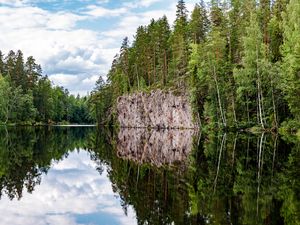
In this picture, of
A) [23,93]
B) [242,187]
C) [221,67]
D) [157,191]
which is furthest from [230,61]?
[23,93]

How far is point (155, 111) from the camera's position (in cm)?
8731

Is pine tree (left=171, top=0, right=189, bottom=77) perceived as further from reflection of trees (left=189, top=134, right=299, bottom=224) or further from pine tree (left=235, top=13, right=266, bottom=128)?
reflection of trees (left=189, top=134, right=299, bottom=224)

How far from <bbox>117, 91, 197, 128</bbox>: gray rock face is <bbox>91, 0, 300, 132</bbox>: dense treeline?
2.34 meters

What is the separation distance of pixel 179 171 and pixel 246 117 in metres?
41.0

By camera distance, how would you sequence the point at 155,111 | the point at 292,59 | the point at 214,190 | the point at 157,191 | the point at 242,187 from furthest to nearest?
the point at 155,111 < the point at 292,59 < the point at 242,187 < the point at 157,191 < the point at 214,190

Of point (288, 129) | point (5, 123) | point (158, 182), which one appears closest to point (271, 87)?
point (288, 129)

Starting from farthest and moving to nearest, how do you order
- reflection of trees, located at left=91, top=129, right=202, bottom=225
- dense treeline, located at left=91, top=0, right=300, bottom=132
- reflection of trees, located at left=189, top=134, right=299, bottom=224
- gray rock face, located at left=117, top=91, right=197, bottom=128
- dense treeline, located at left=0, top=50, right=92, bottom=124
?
dense treeline, located at left=0, top=50, right=92, bottom=124
gray rock face, located at left=117, top=91, right=197, bottom=128
dense treeline, located at left=91, top=0, right=300, bottom=132
reflection of trees, located at left=91, top=129, right=202, bottom=225
reflection of trees, located at left=189, top=134, right=299, bottom=224

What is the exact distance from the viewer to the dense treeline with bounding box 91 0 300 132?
2008 inches

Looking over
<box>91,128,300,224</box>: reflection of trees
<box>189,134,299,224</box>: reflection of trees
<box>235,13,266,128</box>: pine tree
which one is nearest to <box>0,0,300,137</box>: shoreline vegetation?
<box>235,13,266,128</box>: pine tree

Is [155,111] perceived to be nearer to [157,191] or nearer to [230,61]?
[230,61]

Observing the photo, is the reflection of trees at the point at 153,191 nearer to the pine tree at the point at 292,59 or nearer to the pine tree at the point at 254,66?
the pine tree at the point at 292,59

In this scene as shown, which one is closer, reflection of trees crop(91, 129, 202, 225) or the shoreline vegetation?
reflection of trees crop(91, 129, 202, 225)

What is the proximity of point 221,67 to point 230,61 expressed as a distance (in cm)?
213

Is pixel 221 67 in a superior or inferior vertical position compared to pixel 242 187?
superior
